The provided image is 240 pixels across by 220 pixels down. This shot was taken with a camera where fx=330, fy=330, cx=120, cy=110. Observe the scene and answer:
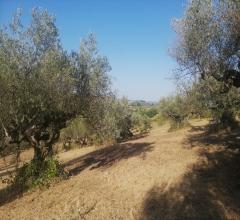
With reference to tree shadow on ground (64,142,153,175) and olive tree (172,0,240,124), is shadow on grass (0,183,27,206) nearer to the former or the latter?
tree shadow on ground (64,142,153,175)

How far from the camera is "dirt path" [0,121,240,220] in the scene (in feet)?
45.0

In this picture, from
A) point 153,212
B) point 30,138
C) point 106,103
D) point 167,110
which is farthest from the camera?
point 167,110

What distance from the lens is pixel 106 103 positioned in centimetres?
2023

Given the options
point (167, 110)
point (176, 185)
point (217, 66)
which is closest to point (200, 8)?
point (217, 66)

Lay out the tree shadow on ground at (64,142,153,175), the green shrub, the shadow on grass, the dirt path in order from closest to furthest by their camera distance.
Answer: the dirt path → the shadow on grass → the green shrub → the tree shadow on ground at (64,142,153,175)

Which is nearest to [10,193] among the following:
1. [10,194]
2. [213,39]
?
[10,194]

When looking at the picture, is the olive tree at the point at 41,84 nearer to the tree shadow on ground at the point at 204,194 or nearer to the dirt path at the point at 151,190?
the dirt path at the point at 151,190

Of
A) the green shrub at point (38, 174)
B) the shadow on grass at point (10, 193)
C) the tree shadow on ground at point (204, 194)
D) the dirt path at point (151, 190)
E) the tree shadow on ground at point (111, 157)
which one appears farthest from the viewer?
the tree shadow on ground at point (111, 157)

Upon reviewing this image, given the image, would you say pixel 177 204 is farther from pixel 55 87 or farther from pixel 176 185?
pixel 55 87

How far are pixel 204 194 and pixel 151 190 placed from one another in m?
2.55

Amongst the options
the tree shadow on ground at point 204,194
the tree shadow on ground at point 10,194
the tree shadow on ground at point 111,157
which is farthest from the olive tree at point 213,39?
the tree shadow on ground at point 10,194

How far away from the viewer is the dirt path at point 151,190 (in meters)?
13.7

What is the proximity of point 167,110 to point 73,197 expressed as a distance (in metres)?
37.1

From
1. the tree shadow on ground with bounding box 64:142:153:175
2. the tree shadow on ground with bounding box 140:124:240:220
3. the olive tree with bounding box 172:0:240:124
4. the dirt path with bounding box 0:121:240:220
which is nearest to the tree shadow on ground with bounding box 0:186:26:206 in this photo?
the dirt path with bounding box 0:121:240:220
